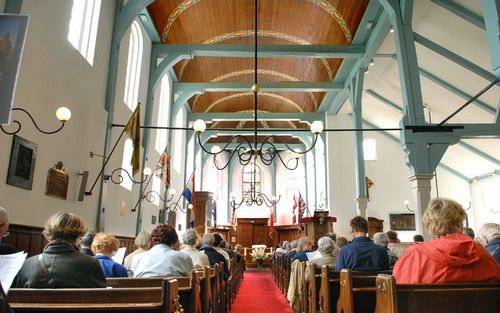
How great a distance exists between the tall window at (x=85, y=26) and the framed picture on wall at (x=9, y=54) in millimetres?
2791

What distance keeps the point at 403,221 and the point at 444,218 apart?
46.3 ft

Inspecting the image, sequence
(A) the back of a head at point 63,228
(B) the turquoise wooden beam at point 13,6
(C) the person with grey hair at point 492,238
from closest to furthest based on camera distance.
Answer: (A) the back of a head at point 63,228 < (C) the person with grey hair at point 492,238 < (B) the turquoise wooden beam at point 13,6

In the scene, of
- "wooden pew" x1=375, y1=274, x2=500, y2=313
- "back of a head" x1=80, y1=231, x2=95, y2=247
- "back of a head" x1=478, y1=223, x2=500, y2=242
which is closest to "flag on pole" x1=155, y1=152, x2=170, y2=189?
"back of a head" x1=80, y1=231, x2=95, y2=247

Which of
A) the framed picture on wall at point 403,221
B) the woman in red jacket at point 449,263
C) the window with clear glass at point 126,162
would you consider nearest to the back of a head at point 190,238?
the woman in red jacket at point 449,263

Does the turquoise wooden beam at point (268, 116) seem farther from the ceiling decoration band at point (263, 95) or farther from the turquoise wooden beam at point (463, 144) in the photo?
the turquoise wooden beam at point (463, 144)

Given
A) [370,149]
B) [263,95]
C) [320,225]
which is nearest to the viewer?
[320,225]

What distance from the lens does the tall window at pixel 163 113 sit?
36.6 ft

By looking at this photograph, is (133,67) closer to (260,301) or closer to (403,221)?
(260,301)

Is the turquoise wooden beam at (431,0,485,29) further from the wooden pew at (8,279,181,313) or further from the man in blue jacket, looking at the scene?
the wooden pew at (8,279,181,313)

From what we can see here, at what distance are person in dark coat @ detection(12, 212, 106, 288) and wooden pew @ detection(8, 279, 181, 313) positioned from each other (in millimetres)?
279

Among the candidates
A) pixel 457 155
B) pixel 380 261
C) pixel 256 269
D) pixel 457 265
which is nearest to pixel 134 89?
pixel 380 261

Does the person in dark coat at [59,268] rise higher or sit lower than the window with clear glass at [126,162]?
lower

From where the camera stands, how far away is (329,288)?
2.86m

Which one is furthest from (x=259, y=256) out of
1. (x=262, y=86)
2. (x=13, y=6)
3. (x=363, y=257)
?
(x=13, y=6)
